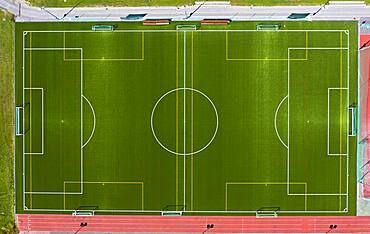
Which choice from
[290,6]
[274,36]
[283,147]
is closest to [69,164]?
[283,147]

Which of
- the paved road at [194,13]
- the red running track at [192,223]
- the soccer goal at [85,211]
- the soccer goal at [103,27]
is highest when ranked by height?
the paved road at [194,13]

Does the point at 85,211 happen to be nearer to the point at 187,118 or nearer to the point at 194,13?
the point at 187,118

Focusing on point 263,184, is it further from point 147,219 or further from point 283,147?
point 147,219

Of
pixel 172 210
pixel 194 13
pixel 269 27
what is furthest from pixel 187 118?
pixel 269 27

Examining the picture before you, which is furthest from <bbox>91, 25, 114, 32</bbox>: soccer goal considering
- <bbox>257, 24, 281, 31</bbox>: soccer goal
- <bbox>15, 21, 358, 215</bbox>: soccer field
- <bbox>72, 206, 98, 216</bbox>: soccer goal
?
<bbox>72, 206, 98, 216</bbox>: soccer goal

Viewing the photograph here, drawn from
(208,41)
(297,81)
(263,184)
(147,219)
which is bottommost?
(147,219)

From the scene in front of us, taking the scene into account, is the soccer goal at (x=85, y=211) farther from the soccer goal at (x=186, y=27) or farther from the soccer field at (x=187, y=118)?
the soccer goal at (x=186, y=27)

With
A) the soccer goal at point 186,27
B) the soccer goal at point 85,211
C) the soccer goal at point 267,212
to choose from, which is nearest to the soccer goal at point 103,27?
the soccer goal at point 186,27
